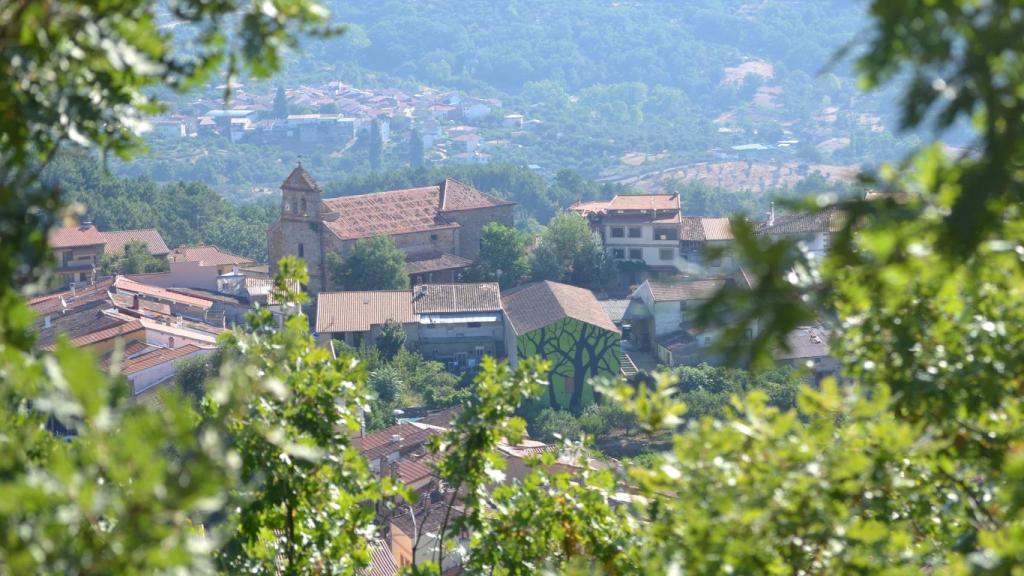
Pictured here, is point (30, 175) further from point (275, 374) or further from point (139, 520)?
point (275, 374)

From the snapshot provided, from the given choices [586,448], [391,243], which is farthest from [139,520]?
[391,243]

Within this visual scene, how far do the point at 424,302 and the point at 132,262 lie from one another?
44.6 ft

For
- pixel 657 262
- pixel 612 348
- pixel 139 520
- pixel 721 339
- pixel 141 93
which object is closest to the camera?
pixel 139 520

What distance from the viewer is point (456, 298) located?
34.7 meters

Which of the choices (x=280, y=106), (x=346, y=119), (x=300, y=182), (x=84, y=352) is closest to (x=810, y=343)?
(x=300, y=182)

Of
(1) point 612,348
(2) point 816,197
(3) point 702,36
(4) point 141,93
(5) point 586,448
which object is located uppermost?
(3) point 702,36

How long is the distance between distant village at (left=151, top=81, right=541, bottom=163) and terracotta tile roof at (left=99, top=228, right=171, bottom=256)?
6072cm

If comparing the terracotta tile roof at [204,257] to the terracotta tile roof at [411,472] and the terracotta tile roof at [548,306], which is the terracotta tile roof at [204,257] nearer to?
the terracotta tile roof at [548,306]

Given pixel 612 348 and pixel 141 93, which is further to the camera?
pixel 612 348

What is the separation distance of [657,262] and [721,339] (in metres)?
37.6

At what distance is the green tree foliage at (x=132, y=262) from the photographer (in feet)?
143

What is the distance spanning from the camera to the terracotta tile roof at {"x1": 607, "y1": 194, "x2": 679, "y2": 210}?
41.1 metres

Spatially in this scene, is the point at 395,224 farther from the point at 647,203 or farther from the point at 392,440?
the point at 392,440

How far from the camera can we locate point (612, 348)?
31422mm
